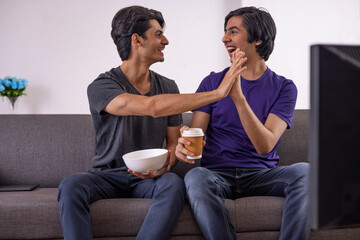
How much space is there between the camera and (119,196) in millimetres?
1685

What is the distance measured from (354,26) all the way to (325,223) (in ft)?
12.7

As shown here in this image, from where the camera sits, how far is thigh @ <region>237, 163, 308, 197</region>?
1562 millimetres

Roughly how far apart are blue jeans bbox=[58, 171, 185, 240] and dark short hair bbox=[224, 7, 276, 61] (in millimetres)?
815

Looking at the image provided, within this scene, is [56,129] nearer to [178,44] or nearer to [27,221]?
[27,221]

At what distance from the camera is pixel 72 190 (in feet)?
4.71

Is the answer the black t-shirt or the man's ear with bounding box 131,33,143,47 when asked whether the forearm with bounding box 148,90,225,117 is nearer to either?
the black t-shirt

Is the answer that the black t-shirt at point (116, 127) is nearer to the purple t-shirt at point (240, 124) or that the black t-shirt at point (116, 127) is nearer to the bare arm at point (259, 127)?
the purple t-shirt at point (240, 124)

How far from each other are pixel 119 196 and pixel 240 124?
656 millimetres

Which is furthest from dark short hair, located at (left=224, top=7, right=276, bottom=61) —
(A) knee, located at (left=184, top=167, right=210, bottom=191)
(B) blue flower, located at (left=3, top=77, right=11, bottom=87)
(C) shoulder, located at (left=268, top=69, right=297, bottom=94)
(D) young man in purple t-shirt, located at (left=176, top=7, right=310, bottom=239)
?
(B) blue flower, located at (left=3, top=77, right=11, bottom=87)

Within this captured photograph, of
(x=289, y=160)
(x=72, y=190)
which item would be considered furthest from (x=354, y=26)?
(x=72, y=190)

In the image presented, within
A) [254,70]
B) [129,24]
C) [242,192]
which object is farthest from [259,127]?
[129,24]

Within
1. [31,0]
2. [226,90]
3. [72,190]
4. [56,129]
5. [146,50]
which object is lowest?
[72,190]

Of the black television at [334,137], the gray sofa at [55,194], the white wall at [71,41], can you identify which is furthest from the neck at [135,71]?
the white wall at [71,41]

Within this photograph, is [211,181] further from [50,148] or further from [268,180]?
[50,148]
